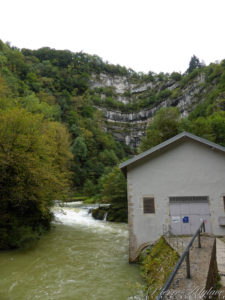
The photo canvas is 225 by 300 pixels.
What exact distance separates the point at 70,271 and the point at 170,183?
6.31 metres

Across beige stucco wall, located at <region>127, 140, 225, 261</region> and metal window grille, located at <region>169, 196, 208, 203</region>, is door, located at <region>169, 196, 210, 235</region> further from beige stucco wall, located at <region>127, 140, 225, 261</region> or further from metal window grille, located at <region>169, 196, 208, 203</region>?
beige stucco wall, located at <region>127, 140, 225, 261</region>

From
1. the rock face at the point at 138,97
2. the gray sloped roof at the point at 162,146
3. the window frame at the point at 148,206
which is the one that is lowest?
the window frame at the point at 148,206

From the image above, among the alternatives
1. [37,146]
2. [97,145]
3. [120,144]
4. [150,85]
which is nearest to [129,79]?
[150,85]

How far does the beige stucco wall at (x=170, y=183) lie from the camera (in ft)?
33.2

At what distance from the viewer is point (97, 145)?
244ft

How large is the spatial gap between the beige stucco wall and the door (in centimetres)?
23

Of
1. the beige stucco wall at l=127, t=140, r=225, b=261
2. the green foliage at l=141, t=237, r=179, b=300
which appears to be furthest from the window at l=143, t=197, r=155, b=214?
the green foliage at l=141, t=237, r=179, b=300

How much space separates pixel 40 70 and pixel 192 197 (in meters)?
95.3

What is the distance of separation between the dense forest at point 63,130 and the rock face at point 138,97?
1.76 metres

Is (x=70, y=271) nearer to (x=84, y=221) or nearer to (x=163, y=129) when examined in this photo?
(x=84, y=221)

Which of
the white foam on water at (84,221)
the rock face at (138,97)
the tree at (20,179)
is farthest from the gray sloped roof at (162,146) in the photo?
the rock face at (138,97)

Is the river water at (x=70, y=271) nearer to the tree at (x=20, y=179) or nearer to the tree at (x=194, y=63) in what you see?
the tree at (x=20, y=179)

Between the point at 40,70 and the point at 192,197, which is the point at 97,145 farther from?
the point at 192,197

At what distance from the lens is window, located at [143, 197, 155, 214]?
1039 centimetres
